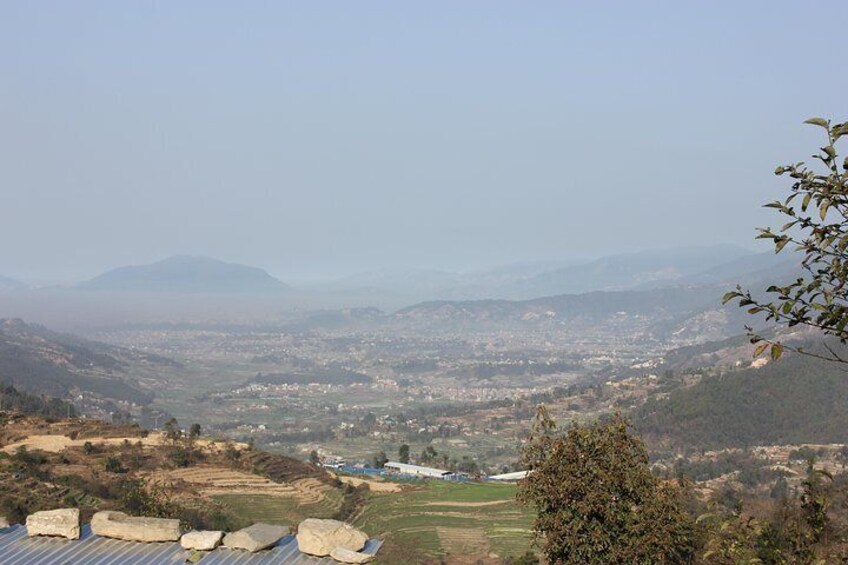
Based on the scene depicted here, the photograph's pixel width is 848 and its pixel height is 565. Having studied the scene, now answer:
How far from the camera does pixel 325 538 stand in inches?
367

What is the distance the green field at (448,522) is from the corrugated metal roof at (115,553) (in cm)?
656

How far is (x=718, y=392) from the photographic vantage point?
72750mm

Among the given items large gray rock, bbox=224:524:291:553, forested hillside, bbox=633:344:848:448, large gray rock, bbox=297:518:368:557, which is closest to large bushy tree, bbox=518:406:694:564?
large gray rock, bbox=297:518:368:557

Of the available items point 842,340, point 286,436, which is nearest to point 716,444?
point 286,436

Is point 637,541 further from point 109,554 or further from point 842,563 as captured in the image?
point 109,554

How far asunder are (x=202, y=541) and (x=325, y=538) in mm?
1513

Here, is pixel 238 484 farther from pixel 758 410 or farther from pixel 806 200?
pixel 758 410

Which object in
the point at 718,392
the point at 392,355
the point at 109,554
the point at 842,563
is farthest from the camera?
the point at 392,355

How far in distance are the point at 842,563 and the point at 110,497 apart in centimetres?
2224

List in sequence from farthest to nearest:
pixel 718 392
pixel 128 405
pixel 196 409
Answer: pixel 196 409
pixel 128 405
pixel 718 392

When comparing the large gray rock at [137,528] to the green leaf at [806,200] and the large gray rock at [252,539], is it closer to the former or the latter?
the large gray rock at [252,539]

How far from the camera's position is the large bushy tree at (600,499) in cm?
876

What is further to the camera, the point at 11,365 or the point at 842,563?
the point at 11,365

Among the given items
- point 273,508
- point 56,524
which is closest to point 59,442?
point 273,508
